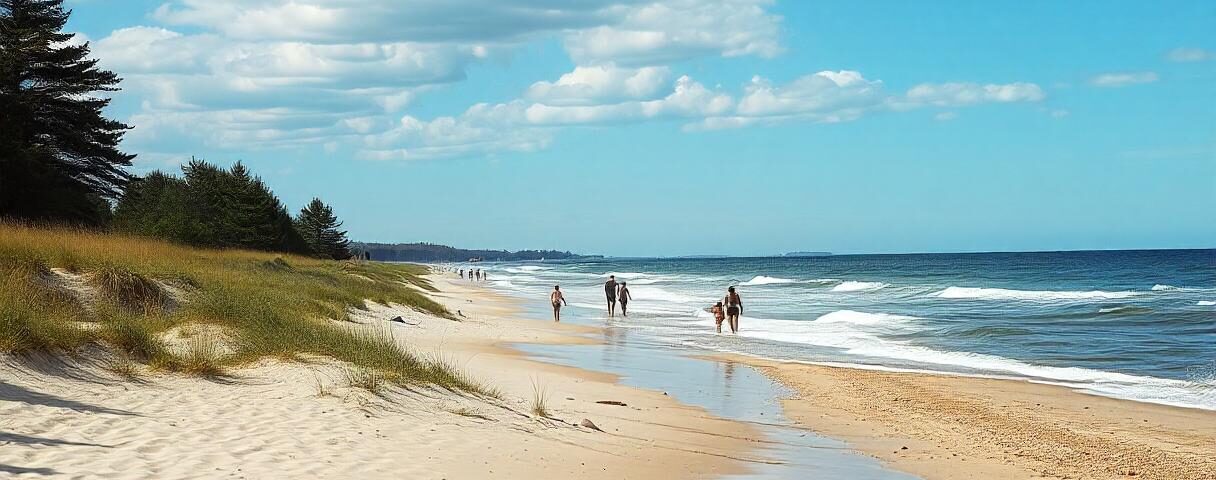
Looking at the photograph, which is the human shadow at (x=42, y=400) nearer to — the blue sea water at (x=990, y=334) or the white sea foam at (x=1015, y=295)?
the blue sea water at (x=990, y=334)

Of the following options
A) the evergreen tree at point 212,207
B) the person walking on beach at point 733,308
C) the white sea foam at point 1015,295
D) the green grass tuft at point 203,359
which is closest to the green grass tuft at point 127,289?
the green grass tuft at point 203,359

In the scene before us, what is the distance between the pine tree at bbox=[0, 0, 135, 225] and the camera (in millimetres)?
29875

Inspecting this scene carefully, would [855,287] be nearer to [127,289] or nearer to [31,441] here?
[127,289]

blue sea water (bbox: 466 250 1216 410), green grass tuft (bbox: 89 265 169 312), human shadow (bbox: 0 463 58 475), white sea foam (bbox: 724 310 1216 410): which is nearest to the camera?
human shadow (bbox: 0 463 58 475)

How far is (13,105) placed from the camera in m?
30.5

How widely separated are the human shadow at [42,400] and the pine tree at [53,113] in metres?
22.9

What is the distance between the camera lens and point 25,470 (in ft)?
19.7

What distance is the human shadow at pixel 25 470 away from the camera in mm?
5930

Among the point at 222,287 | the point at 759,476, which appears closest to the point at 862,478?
the point at 759,476

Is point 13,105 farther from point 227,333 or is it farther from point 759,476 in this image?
point 759,476

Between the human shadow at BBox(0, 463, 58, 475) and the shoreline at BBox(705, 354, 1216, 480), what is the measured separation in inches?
265

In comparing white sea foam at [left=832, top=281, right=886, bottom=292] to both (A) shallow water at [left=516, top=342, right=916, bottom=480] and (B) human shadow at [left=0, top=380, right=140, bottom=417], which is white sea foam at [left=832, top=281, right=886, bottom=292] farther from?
(B) human shadow at [left=0, top=380, right=140, bottom=417]

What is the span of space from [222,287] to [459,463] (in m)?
9.91

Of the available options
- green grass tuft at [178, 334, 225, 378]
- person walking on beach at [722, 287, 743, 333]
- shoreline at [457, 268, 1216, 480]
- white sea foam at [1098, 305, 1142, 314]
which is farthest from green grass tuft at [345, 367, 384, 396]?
white sea foam at [1098, 305, 1142, 314]
